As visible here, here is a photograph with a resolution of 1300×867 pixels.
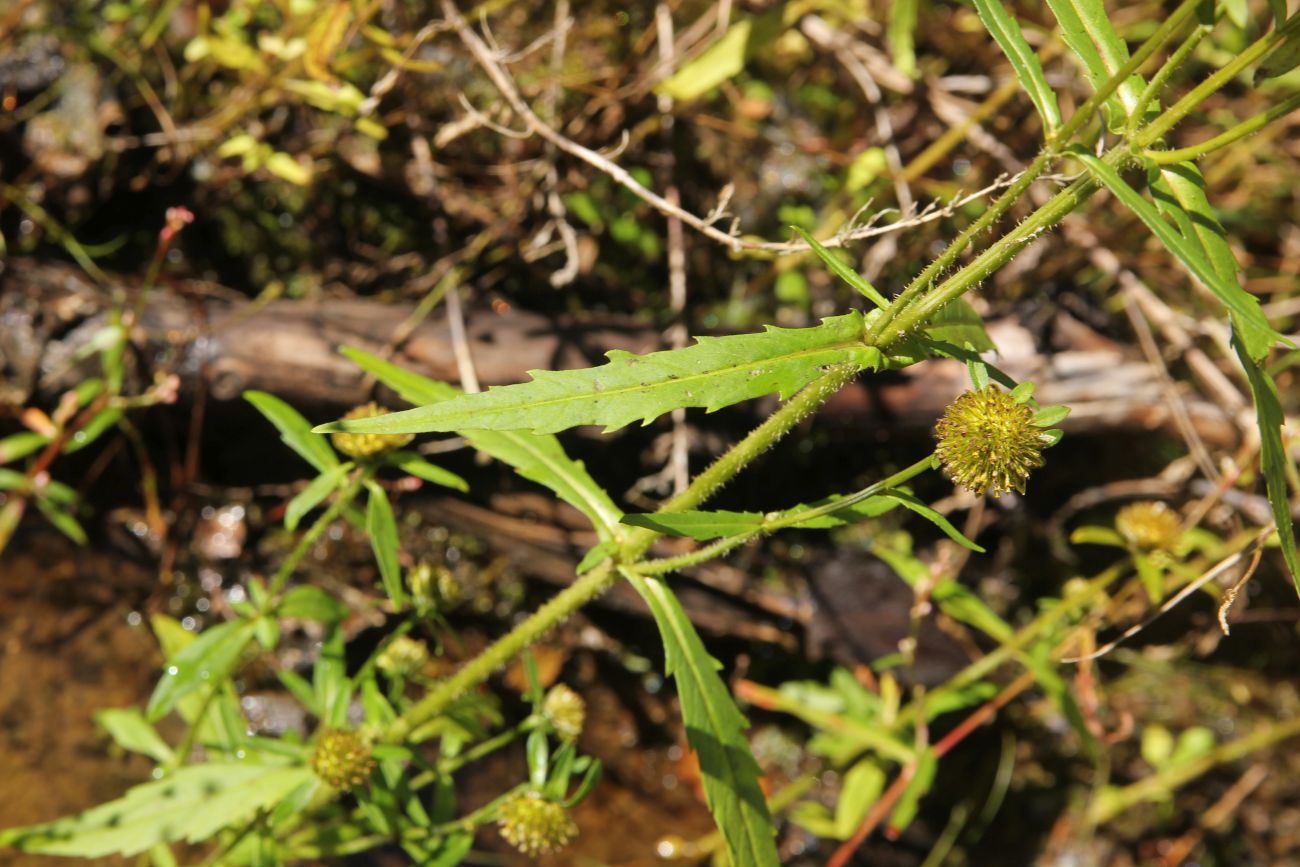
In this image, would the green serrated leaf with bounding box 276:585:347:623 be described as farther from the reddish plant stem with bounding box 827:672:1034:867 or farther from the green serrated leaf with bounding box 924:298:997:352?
the reddish plant stem with bounding box 827:672:1034:867

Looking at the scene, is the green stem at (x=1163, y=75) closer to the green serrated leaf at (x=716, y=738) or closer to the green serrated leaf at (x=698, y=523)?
the green serrated leaf at (x=698, y=523)

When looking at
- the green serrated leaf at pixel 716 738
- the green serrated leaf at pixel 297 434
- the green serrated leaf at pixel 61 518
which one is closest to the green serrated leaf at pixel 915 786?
the green serrated leaf at pixel 716 738

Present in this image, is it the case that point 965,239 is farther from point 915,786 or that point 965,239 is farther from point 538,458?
point 915,786

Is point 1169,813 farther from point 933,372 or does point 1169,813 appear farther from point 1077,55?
point 1077,55

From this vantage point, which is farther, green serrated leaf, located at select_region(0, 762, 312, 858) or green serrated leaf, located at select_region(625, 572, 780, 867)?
green serrated leaf, located at select_region(0, 762, 312, 858)

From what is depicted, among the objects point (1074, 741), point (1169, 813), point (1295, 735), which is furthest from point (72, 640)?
point (1295, 735)

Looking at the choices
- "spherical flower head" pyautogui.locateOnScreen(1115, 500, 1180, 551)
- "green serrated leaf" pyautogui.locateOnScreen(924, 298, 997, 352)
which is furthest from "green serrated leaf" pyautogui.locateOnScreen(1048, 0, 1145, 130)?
"spherical flower head" pyautogui.locateOnScreen(1115, 500, 1180, 551)

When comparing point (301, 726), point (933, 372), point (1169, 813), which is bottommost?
point (1169, 813)
